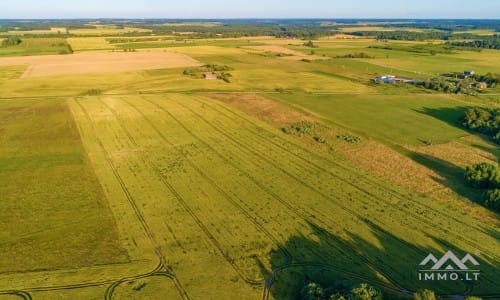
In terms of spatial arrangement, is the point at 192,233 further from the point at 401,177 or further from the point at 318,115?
the point at 318,115

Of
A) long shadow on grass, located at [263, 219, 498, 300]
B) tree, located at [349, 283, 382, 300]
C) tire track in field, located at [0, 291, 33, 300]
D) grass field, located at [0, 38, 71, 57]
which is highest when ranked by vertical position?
grass field, located at [0, 38, 71, 57]

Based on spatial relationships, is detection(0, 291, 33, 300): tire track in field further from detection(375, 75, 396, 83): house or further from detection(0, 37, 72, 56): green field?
detection(0, 37, 72, 56): green field

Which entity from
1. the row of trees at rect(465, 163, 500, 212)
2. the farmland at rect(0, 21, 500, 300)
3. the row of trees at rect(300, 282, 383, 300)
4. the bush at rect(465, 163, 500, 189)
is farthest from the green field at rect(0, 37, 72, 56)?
the row of trees at rect(300, 282, 383, 300)

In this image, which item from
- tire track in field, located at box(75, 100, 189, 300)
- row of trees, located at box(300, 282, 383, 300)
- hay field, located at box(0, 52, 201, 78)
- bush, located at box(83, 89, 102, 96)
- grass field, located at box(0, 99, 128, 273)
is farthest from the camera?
hay field, located at box(0, 52, 201, 78)

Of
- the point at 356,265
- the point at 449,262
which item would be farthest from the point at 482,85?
the point at 356,265

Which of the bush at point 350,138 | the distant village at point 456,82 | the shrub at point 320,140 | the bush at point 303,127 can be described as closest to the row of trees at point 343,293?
the shrub at point 320,140

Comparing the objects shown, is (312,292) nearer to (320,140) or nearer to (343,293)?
(343,293)

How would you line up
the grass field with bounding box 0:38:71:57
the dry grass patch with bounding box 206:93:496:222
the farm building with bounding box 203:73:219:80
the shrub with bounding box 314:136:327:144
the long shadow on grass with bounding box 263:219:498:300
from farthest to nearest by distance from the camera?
the grass field with bounding box 0:38:71:57
the farm building with bounding box 203:73:219:80
the shrub with bounding box 314:136:327:144
the dry grass patch with bounding box 206:93:496:222
the long shadow on grass with bounding box 263:219:498:300
